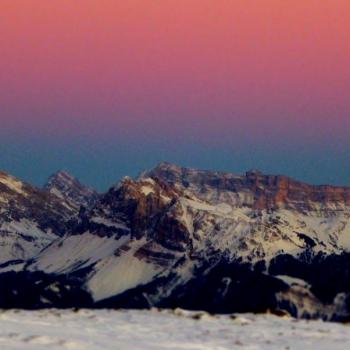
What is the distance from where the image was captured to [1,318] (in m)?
77.8

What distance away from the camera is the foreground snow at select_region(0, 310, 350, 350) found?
216 ft

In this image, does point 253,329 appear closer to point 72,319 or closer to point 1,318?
point 72,319

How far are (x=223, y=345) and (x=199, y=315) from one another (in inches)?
664

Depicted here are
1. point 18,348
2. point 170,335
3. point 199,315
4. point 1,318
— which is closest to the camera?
point 18,348

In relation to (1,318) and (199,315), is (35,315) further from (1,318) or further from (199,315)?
(199,315)

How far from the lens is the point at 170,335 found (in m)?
72.4

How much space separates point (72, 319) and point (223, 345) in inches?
672

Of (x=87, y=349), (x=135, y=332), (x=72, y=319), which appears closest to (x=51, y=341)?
(x=87, y=349)

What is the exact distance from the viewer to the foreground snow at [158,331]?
2594 inches

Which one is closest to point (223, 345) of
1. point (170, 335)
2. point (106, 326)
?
point (170, 335)

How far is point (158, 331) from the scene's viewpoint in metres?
74.4

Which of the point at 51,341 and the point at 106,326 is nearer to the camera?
the point at 51,341

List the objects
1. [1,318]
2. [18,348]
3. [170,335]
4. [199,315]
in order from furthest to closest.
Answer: [199,315] → [1,318] → [170,335] → [18,348]

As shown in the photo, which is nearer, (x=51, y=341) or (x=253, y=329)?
(x=51, y=341)
